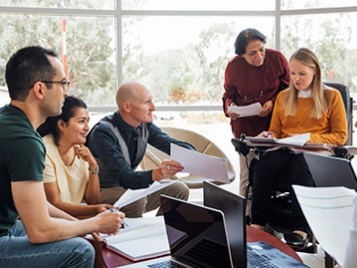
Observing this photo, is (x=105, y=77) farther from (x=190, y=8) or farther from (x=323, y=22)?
(x=323, y=22)

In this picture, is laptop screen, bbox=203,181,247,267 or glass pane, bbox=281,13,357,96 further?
glass pane, bbox=281,13,357,96

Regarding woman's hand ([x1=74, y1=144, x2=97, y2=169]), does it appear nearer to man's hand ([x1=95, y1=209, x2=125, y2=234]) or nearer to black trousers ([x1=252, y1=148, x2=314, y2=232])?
man's hand ([x1=95, y1=209, x2=125, y2=234])

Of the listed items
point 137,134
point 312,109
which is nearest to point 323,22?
point 312,109

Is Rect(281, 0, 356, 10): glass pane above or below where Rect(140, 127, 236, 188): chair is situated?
above

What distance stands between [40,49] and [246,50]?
77.0 inches

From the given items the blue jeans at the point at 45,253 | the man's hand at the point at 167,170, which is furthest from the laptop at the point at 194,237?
the man's hand at the point at 167,170

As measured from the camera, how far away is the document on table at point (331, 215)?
1.36 metres

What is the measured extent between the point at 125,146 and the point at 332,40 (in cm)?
271

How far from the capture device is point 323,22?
15.8 feet

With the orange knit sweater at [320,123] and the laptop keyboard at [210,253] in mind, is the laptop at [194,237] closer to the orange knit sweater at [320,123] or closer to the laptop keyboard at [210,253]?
the laptop keyboard at [210,253]

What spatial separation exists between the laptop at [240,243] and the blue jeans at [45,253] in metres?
0.55

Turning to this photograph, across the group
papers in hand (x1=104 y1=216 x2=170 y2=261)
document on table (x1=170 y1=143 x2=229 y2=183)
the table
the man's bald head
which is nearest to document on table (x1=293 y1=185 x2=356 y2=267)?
the table

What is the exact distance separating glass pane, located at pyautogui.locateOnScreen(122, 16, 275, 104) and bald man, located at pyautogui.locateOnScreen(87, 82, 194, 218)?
1819mm

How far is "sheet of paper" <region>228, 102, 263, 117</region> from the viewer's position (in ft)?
11.5
